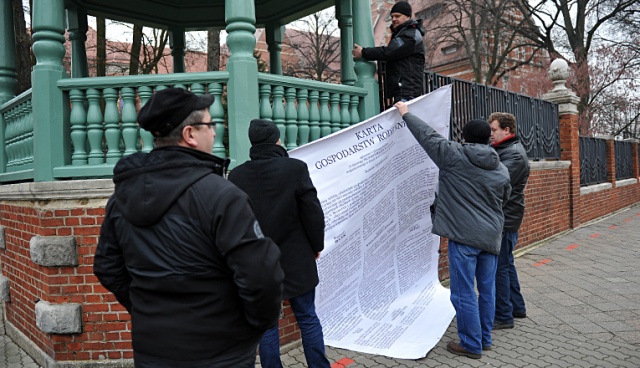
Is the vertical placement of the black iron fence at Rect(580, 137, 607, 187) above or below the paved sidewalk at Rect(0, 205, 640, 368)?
above

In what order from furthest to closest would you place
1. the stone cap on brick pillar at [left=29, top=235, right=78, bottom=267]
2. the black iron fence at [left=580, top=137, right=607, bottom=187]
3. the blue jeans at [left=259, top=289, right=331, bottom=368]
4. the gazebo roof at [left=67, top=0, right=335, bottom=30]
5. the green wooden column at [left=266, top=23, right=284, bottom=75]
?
the black iron fence at [left=580, top=137, right=607, bottom=187] < the green wooden column at [left=266, top=23, right=284, bottom=75] < the gazebo roof at [left=67, top=0, right=335, bottom=30] < the stone cap on brick pillar at [left=29, top=235, right=78, bottom=267] < the blue jeans at [left=259, top=289, right=331, bottom=368]

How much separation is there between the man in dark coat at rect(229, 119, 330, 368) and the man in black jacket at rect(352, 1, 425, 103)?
86.8 inches

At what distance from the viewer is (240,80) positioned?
4.42 metres

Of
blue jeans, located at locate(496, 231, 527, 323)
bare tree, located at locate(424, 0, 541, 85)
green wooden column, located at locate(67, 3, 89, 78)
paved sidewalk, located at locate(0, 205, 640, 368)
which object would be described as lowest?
paved sidewalk, located at locate(0, 205, 640, 368)

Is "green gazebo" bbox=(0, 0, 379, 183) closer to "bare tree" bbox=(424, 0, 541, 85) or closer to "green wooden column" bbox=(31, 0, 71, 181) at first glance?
"green wooden column" bbox=(31, 0, 71, 181)

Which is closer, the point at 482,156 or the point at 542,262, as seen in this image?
the point at 482,156

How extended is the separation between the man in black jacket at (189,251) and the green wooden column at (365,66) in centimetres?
363

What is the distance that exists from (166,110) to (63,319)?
3048mm

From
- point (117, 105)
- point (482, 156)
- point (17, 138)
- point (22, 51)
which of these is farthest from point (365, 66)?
point (22, 51)

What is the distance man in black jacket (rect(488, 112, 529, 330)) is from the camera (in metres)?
5.15

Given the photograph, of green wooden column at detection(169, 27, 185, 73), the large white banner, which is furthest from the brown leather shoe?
green wooden column at detection(169, 27, 185, 73)

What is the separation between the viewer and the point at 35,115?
4.40 metres

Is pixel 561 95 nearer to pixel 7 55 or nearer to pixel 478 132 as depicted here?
pixel 478 132

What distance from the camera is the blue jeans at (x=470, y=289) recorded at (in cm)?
437
